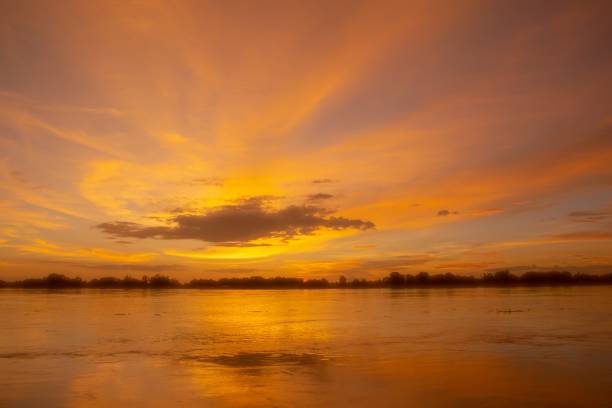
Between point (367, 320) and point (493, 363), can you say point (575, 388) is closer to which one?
point (493, 363)

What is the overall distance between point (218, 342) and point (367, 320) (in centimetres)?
1183

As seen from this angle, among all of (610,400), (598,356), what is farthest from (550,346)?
(610,400)

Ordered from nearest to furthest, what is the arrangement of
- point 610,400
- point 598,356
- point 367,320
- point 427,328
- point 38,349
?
point 610,400 → point 598,356 → point 38,349 → point 427,328 → point 367,320

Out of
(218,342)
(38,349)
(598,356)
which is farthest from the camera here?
(218,342)

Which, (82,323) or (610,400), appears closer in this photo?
(610,400)

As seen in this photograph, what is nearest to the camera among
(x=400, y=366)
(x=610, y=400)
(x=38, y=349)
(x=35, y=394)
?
(x=610, y=400)

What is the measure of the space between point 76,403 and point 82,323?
18650 mm

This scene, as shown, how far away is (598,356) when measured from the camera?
1625cm

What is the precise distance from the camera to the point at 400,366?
14.8 meters

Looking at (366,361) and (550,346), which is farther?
(550,346)

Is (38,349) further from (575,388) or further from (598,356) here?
(598,356)

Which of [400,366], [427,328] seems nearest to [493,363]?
[400,366]

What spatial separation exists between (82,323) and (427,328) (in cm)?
1789

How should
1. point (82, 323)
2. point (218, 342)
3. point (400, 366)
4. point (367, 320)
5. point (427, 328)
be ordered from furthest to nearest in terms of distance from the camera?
1. point (367, 320)
2. point (82, 323)
3. point (427, 328)
4. point (218, 342)
5. point (400, 366)
